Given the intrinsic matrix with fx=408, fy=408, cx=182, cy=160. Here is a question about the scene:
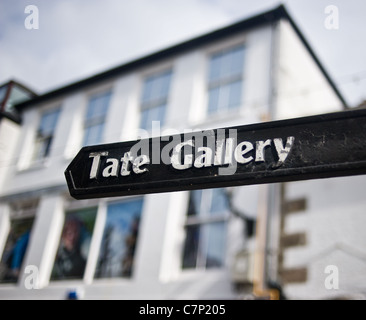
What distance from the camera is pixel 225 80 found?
807 cm

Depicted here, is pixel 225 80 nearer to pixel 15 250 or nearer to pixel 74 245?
pixel 74 245

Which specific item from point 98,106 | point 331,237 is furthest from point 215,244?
point 98,106

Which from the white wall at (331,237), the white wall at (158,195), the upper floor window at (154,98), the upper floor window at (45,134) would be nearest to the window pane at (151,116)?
the upper floor window at (154,98)

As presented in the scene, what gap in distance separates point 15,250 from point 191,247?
4.04 meters

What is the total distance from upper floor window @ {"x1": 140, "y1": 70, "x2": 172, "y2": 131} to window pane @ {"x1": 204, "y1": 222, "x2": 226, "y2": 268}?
106 inches

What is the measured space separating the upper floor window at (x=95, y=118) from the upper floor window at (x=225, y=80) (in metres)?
2.66

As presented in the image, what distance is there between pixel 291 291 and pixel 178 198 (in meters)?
2.53

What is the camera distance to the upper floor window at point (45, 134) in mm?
9945

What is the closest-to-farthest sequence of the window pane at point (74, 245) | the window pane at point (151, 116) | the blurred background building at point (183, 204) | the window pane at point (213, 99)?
1. the blurred background building at point (183, 204)
2. the window pane at point (74, 245)
3. the window pane at point (213, 99)
4. the window pane at point (151, 116)

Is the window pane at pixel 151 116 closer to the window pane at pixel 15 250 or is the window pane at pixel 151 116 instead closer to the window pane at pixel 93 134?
the window pane at pixel 93 134

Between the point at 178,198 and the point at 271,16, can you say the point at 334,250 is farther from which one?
the point at 271,16

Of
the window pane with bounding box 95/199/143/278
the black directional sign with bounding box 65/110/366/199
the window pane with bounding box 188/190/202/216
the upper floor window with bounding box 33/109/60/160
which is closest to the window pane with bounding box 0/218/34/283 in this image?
the upper floor window with bounding box 33/109/60/160

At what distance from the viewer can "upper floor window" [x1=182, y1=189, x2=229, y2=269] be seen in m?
6.38
